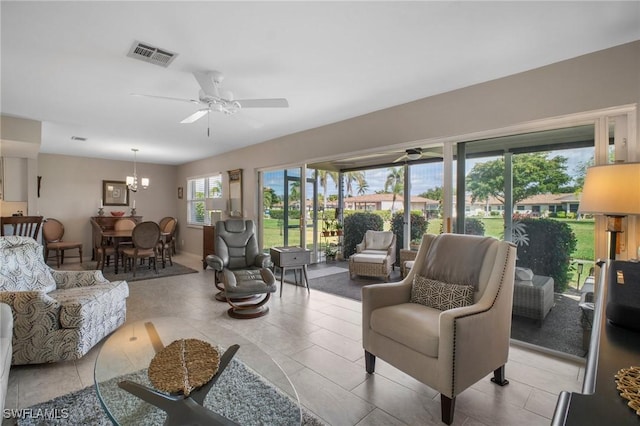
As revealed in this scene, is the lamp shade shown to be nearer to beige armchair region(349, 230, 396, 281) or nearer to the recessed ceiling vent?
the recessed ceiling vent

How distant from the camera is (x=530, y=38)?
230 cm

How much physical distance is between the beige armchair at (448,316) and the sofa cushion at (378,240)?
140 inches

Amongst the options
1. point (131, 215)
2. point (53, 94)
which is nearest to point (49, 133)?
point (53, 94)

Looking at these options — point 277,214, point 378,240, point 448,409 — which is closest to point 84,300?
point 448,409

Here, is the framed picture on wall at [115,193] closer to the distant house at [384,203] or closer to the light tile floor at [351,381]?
the light tile floor at [351,381]

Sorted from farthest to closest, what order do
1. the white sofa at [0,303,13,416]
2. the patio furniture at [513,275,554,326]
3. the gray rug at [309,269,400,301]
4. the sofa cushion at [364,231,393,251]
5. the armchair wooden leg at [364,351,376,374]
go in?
the sofa cushion at [364,231,393,251]
the gray rug at [309,269,400,301]
the patio furniture at [513,275,554,326]
the armchair wooden leg at [364,351,376,374]
the white sofa at [0,303,13,416]

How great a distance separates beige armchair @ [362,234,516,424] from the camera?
1798 millimetres

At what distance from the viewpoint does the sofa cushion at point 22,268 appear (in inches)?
107

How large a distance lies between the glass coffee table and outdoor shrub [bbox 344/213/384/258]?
5464mm

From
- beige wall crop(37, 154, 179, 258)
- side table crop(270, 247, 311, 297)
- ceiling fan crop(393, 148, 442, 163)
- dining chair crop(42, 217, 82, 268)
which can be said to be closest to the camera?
side table crop(270, 247, 311, 297)

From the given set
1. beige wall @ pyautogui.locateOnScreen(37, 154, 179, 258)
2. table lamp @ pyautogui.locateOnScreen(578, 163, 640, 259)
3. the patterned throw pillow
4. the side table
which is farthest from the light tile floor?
beige wall @ pyautogui.locateOnScreen(37, 154, 179, 258)

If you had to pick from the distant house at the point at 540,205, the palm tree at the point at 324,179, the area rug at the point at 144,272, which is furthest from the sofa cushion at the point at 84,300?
the palm tree at the point at 324,179

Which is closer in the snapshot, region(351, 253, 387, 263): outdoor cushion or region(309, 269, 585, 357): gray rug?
region(309, 269, 585, 357): gray rug

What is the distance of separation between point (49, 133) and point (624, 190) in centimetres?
716
